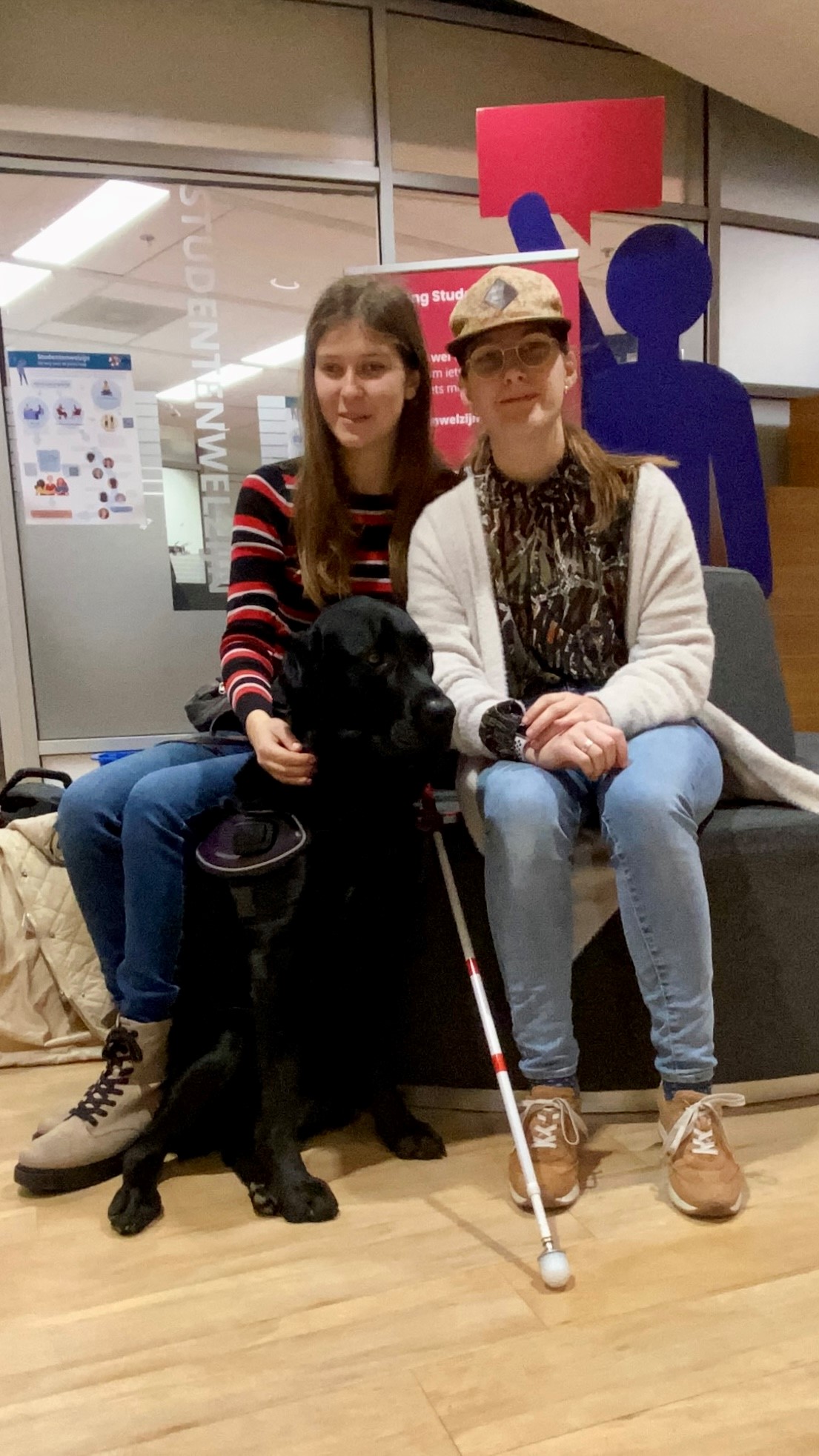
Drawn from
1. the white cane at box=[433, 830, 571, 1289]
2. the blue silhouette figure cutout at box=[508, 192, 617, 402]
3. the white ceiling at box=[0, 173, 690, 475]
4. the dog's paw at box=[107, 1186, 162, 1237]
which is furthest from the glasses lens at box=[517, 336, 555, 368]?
the white ceiling at box=[0, 173, 690, 475]

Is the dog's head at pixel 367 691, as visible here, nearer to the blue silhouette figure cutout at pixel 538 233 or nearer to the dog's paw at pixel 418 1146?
the dog's paw at pixel 418 1146

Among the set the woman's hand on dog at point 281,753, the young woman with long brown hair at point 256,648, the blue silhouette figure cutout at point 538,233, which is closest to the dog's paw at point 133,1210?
the young woman with long brown hair at point 256,648

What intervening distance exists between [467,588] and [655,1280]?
95 centimetres

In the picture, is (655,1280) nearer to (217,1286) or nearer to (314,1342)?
(314,1342)

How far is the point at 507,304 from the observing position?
1.40 meters

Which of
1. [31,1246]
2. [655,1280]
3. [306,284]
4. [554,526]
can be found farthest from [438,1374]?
[306,284]

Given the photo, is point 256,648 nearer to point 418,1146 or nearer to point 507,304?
point 507,304

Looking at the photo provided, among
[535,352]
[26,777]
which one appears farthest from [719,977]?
[26,777]

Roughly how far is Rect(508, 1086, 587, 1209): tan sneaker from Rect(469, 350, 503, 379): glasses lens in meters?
1.04

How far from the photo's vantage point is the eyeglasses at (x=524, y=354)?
1.42 meters

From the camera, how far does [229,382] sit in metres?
3.43

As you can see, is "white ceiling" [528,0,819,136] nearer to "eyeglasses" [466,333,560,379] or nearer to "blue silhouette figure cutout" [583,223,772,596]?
"blue silhouette figure cutout" [583,223,772,596]

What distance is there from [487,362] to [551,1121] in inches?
43.2

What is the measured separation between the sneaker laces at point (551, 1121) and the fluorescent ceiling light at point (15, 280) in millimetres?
3059
